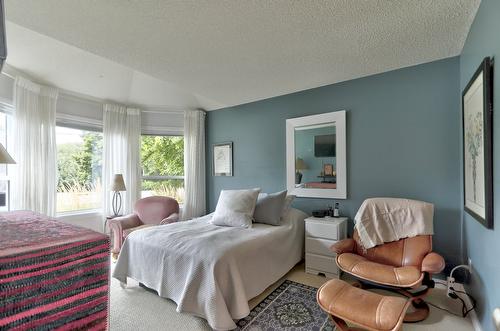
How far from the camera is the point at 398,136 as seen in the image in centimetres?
287

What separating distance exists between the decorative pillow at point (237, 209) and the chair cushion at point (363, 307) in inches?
48.2

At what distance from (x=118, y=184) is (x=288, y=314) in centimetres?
310

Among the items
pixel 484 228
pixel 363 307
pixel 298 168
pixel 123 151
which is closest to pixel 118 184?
pixel 123 151

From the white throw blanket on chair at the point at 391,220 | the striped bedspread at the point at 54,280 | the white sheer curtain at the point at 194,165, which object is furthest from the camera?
the white sheer curtain at the point at 194,165

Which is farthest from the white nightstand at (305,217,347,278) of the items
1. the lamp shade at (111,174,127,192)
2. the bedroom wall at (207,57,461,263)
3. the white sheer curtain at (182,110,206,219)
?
the lamp shade at (111,174,127,192)

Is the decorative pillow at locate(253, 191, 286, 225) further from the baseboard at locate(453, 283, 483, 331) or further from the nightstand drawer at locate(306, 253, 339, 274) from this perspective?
the baseboard at locate(453, 283, 483, 331)

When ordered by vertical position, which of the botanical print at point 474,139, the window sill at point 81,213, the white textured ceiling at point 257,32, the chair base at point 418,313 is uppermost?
the white textured ceiling at point 257,32

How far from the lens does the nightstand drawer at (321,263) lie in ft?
9.14

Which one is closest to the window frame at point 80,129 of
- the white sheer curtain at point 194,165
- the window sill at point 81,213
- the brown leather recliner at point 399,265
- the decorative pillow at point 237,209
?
the window sill at point 81,213

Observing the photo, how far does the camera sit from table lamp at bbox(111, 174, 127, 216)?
154 inches

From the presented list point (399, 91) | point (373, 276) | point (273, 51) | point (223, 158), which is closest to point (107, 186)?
point (223, 158)

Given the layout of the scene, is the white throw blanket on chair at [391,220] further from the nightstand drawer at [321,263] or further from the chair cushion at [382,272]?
the nightstand drawer at [321,263]

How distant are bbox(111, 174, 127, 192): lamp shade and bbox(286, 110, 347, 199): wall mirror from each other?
2.54 meters

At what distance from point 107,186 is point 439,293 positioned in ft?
15.0
